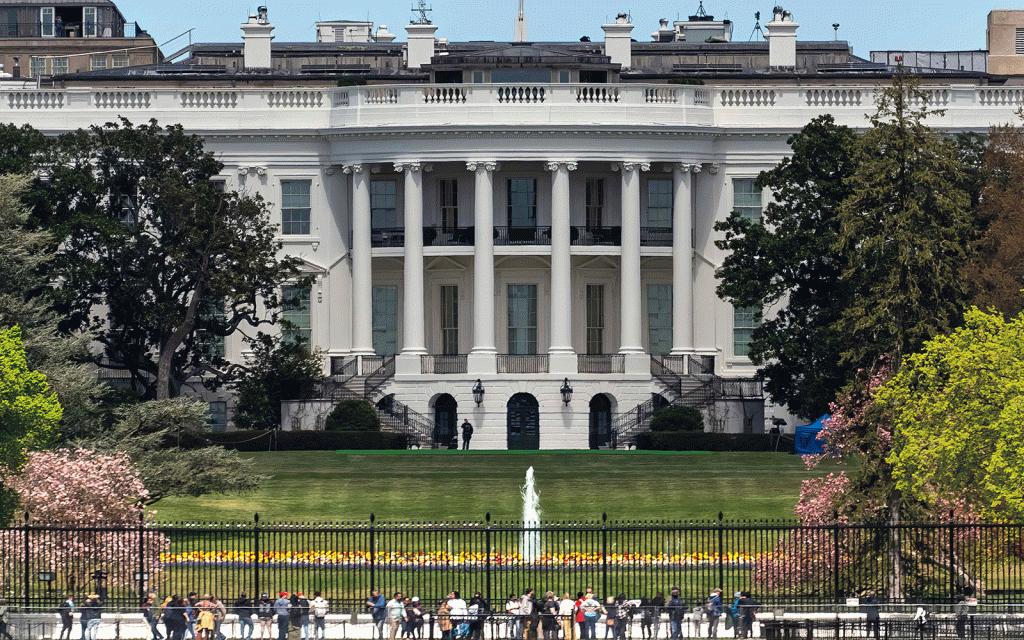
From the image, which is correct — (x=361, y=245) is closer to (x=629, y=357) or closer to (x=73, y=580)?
(x=629, y=357)

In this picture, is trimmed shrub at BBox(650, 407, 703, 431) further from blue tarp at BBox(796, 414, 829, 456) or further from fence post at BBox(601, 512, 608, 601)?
fence post at BBox(601, 512, 608, 601)

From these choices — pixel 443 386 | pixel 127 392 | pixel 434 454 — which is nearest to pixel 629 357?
pixel 443 386

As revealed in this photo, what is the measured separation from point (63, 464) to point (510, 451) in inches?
1133

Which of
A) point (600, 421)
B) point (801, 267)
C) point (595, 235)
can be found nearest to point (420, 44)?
point (595, 235)

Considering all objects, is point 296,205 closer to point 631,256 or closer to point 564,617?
point 631,256

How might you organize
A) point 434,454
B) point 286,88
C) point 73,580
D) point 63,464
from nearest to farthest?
1. point 73,580
2. point 63,464
3. point 434,454
4. point 286,88

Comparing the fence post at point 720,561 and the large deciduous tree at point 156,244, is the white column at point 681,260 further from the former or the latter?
the fence post at point 720,561

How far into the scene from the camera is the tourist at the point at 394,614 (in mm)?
53562

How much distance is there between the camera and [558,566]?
56781 mm

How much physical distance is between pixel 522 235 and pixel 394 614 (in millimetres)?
48136

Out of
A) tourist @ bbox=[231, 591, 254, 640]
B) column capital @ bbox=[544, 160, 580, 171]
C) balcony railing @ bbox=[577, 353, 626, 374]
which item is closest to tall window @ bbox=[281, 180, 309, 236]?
column capital @ bbox=[544, 160, 580, 171]

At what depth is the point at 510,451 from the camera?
89.3 meters

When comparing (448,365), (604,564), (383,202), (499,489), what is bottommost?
(604,564)

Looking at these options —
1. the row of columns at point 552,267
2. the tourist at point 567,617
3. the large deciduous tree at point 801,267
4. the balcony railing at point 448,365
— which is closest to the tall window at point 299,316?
the row of columns at point 552,267
